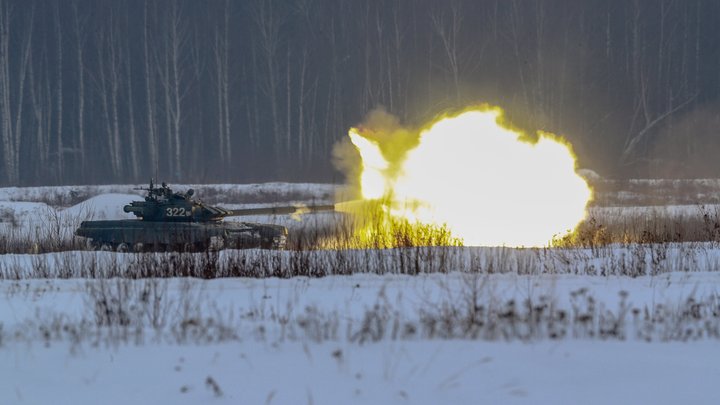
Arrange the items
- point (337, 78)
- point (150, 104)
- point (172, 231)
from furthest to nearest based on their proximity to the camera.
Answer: point (337, 78) < point (150, 104) < point (172, 231)

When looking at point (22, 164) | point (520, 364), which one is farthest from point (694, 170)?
point (22, 164)

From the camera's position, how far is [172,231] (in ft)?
54.8

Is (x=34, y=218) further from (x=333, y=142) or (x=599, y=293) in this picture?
(x=333, y=142)

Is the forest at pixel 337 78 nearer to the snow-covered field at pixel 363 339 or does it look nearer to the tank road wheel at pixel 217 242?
the tank road wheel at pixel 217 242

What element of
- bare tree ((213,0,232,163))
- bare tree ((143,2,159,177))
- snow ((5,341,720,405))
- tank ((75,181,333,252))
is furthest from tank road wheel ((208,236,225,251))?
bare tree ((213,0,232,163))

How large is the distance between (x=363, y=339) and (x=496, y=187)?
1241 centimetres

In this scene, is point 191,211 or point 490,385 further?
point 191,211

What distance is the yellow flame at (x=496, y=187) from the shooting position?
63.0 feet

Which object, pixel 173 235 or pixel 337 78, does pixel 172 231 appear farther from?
pixel 337 78

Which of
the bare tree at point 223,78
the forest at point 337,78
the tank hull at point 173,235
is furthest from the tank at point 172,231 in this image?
the forest at point 337,78

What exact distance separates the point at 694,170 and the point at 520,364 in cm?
4328

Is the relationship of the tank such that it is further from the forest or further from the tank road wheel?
the forest

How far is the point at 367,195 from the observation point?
21.5m

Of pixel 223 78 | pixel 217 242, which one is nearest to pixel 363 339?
pixel 217 242
